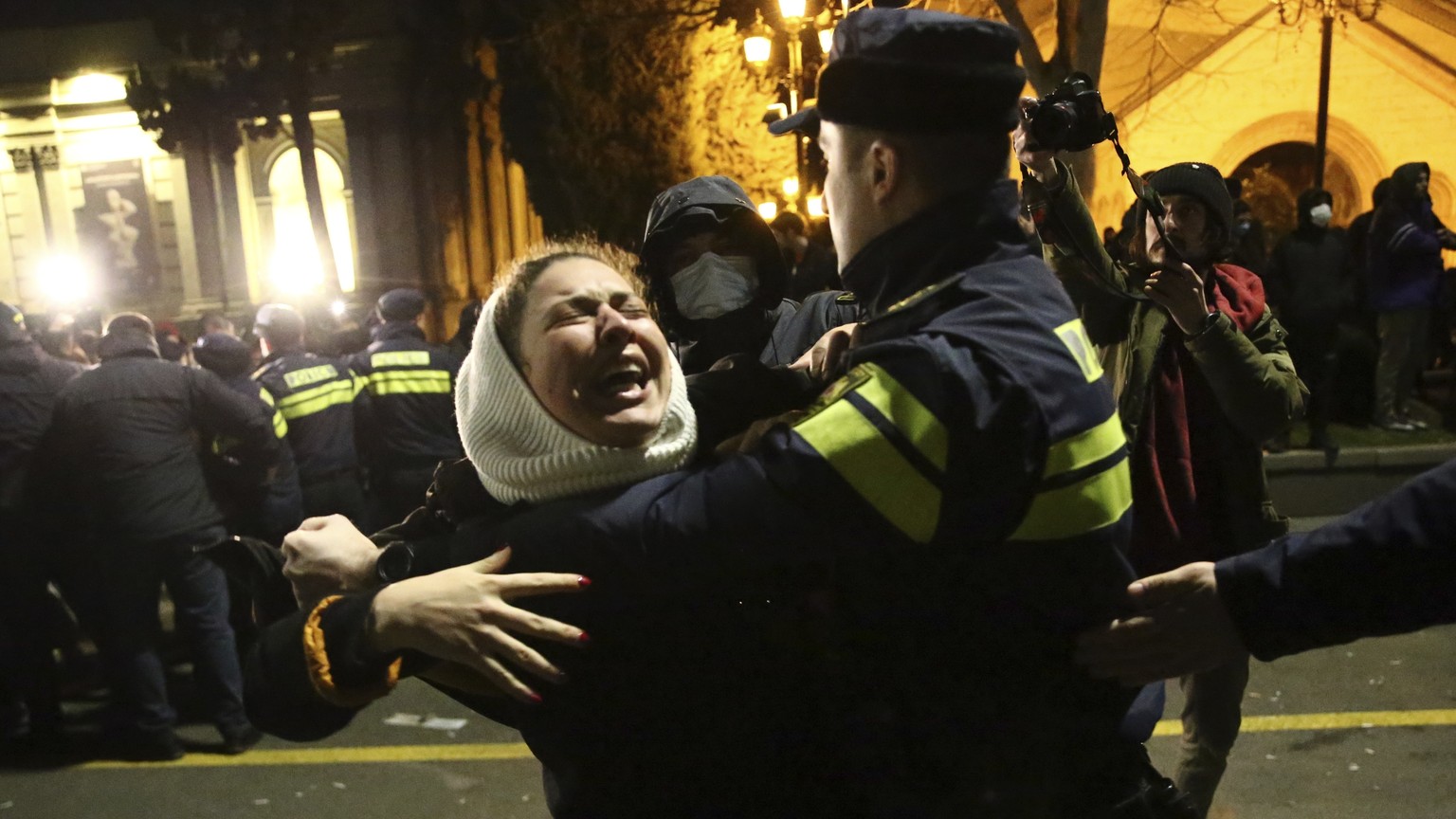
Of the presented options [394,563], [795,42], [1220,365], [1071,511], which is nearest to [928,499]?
[1071,511]

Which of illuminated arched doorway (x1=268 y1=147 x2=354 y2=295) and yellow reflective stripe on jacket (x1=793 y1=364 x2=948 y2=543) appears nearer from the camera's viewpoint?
yellow reflective stripe on jacket (x1=793 y1=364 x2=948 y2=543)

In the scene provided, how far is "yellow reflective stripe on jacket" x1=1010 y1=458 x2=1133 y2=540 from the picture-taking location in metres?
1.44

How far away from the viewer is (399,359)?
643 cm

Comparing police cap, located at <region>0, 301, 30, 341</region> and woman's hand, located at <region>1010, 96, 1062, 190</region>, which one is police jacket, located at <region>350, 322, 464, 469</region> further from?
woman's hand, located at <region>1010, 96, 1062, 190</region>

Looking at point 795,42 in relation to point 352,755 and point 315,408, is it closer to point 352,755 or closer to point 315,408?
point 315,408

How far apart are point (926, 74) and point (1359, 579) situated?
876mm

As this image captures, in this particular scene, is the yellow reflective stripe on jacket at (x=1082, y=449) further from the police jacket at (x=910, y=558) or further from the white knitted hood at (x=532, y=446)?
the white knitted hood at (x=532, y=446)

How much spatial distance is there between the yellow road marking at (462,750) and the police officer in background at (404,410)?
5.41ft

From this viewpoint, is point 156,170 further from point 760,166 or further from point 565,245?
point 565,245

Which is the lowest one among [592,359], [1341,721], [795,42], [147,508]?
[1341,721]

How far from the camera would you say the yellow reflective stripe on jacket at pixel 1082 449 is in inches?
55.9

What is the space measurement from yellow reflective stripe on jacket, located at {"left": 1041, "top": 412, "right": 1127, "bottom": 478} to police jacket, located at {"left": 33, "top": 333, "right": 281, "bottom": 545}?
4901 millimetres

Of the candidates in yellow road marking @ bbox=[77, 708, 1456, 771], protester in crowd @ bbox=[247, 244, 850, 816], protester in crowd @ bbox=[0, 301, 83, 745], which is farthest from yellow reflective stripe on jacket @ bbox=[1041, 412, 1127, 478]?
protester in crowd @ bbox=[0, 301, 83, 745]

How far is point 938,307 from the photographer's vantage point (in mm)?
1489
